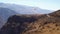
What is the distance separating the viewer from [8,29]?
7412 centimetres

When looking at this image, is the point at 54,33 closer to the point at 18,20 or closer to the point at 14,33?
the point at 14,33

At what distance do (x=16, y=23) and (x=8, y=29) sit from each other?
495 centimetres

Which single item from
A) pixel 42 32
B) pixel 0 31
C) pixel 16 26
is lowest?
pixel 0 31

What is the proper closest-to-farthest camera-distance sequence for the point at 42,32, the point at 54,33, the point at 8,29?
the point at 54,33, the point at 42,32, the point at 8,29

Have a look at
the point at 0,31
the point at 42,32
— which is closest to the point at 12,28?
the point at 0,31

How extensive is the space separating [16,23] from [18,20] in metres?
2.70

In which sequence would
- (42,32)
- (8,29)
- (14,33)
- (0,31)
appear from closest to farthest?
(42,32)
(14,33)
(8,29)
(0,31)

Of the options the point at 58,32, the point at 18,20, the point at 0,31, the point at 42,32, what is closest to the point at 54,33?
the point at 58,32

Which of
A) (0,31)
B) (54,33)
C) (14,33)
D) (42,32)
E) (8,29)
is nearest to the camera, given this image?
(54,33)

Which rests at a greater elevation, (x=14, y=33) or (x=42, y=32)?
(x=42, y=32)

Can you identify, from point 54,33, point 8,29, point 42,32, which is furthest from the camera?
point 8,29

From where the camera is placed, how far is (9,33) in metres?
72.4

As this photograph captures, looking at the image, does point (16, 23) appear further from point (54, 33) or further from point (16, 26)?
point (54, 33)

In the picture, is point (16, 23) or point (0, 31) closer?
point (16, 23)
